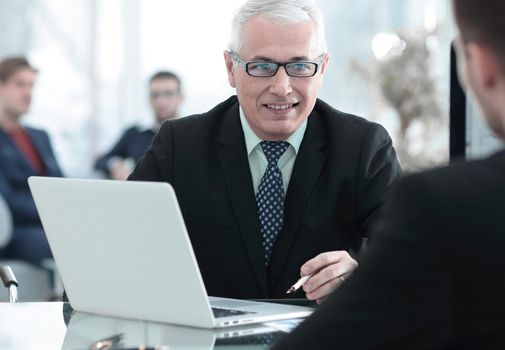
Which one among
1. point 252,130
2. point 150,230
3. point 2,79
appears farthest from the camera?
point 2,79

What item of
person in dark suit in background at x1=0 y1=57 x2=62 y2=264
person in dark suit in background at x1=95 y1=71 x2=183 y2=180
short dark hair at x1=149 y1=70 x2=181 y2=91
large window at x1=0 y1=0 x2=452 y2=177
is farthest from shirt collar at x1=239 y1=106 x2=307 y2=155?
large window at x1=0 y1=0 x2=452 y2=177

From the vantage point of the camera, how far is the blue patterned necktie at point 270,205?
255 centimetres

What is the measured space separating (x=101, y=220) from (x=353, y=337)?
0.82 meters

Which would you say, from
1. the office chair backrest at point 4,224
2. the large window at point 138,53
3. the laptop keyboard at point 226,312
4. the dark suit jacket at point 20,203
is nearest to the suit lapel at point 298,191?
the laptop keyboard at point 226,312

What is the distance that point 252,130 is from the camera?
269cm

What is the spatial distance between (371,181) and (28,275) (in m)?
3.89

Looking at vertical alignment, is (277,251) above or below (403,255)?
below

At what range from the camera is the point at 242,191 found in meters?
2.57

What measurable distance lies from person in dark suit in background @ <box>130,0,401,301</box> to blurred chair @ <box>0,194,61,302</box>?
341cm

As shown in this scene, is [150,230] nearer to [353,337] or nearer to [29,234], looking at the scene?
[353,337]

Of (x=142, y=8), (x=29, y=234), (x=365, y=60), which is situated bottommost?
(x=29, y=234)

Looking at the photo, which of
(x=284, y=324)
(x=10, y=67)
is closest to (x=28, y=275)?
(x=10, y=67)

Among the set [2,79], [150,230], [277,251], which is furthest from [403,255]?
[2,79]

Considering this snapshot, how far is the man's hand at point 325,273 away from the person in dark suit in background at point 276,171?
16.0 inches
